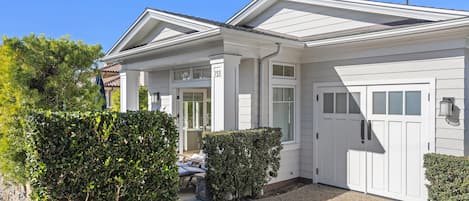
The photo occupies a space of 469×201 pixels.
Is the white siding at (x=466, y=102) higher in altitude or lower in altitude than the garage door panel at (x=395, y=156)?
higher

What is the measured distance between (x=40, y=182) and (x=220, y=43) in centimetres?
343

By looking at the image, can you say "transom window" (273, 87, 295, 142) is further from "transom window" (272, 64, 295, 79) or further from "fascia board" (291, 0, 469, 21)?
"fascia board" (291, 0, 469, 21)

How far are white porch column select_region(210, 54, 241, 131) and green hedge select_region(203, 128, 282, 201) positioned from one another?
0.36 meters

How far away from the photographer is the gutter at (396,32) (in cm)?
481

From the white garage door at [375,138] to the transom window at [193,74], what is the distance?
2701 millimetres

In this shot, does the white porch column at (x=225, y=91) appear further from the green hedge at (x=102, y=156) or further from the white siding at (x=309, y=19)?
the white siding at (x=309, y=19)

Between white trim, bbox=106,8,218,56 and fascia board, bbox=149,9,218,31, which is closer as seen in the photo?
fascia board, bbox=149,9,218,31

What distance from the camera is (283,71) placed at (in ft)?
22.3

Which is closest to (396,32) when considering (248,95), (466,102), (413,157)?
(466,102)

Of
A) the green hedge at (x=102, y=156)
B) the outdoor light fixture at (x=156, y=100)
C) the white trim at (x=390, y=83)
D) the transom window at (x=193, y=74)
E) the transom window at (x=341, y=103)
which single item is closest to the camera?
the green hedge at (x=102, y=156)

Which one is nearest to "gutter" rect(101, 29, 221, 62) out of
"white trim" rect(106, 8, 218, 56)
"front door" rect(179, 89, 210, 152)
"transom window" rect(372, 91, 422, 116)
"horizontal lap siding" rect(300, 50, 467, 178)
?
"white trim" rect(106, 8, 218, 56)

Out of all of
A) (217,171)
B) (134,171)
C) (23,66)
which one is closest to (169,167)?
(134,171)

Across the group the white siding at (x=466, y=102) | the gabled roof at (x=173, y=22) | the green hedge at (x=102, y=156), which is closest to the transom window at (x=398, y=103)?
the white siding at (x=466, y=102)

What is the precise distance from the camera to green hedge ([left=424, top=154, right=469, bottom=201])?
4512 millimetres
